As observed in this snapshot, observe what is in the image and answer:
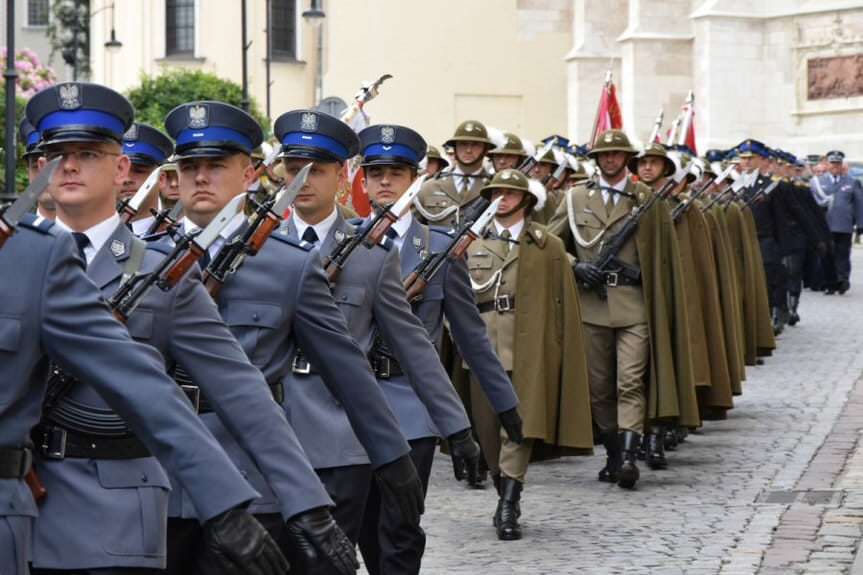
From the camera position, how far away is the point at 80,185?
5191 mm

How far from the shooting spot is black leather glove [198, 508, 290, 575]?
4.43m

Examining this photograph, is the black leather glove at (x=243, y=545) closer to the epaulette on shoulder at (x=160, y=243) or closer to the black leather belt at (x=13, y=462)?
the black leather belt at (x=13, y=462)

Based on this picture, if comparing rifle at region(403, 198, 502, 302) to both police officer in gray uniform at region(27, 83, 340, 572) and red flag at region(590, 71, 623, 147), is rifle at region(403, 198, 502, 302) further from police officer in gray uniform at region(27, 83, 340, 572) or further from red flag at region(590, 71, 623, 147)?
red flag at region(590, 71, 623, 147)

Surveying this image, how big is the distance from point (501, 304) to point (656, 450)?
217cm

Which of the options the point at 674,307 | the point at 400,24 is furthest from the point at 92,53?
the point at 674,307

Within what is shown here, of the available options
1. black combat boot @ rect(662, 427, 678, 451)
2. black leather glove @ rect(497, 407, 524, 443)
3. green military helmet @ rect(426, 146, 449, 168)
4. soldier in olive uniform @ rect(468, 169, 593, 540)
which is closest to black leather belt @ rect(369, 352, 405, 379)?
black leather glove @ rect(497, 407, 524, 443)

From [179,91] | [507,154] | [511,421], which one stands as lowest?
[511,421]

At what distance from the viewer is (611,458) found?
41.8 feet

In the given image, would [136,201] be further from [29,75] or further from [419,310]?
[29,75]

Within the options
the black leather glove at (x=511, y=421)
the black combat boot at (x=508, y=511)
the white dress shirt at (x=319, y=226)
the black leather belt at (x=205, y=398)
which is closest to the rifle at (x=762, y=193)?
the black combat boot at (x=508, y=511)

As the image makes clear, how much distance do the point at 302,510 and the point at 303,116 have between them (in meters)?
2.53

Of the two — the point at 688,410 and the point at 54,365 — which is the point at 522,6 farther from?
the point at 54,365

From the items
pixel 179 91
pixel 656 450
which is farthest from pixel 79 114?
pixel 179 91

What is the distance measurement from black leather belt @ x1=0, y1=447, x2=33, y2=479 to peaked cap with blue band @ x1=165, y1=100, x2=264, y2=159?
1978mm
